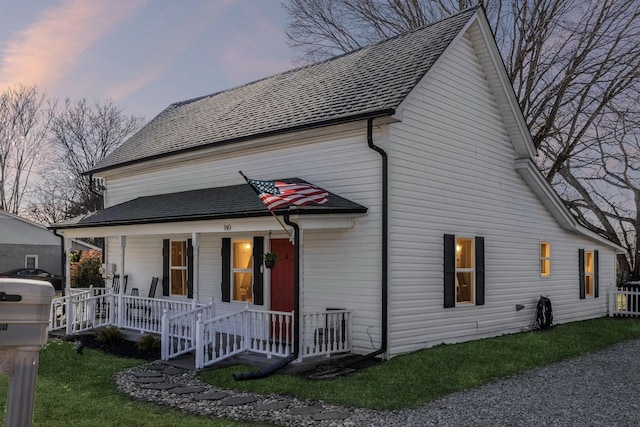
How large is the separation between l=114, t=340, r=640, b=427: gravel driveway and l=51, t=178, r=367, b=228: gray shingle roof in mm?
3170

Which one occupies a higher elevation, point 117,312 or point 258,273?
point 258,273

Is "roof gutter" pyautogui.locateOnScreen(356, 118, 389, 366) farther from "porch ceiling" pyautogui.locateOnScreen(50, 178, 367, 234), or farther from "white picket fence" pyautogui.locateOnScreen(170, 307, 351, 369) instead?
"white picket fence" pyautogui.locateOnScreen(170, 307, 351, 369)

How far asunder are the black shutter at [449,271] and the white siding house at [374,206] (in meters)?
0.04

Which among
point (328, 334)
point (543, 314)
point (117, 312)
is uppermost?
point (328, 334)

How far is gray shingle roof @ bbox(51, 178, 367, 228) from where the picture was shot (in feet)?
34.8

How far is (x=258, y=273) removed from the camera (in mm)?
12773

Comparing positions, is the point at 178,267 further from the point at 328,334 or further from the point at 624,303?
the point at 624,303

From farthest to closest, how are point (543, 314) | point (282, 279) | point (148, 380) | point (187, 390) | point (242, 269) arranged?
point (543, 314) < point (242, 269) < point (282, 279) < point (148, 380) < point (187, 390)

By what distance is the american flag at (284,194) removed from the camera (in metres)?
9.78

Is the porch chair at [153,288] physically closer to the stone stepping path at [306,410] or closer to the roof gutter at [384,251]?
the roof gutter at [384,251]

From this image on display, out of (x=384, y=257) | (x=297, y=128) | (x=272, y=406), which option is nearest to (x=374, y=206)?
(x=384, y=257)

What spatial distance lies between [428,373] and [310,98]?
22.4ft

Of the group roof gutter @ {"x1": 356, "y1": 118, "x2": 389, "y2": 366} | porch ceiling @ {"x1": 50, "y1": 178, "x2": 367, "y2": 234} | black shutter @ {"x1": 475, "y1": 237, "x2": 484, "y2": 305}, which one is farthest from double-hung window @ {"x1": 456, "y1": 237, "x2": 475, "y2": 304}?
porch ceiling @ {"x1": 50, "y1": 178, "x2": 367, "y2": 234}

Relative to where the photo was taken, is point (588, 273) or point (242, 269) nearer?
point (242, 269)
